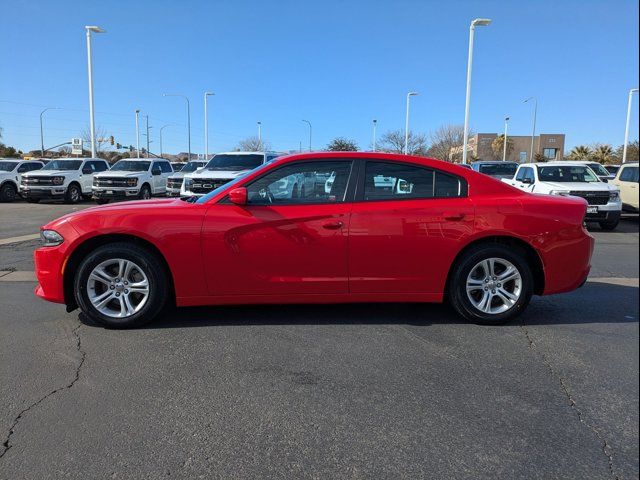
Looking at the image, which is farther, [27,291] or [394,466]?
[27,291]

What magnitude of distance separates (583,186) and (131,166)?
57.0 feet

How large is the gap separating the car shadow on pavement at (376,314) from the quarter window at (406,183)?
48.6 inches

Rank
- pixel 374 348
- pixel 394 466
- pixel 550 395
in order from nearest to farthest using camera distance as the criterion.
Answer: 1. pixel 394 466
2. pixel 550 395
3. pixel 374 348

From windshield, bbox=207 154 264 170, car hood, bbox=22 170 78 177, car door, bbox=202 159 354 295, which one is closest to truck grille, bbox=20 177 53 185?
car hood, bbox=22 170 78 177

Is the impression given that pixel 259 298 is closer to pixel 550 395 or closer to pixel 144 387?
pixel 144 387

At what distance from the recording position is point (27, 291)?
19.8 ft

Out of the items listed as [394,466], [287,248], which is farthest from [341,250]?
[394,466]

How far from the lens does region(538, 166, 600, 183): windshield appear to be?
1344 cm

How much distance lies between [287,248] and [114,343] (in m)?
1.69

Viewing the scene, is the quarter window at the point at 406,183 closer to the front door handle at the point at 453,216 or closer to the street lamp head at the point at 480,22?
the front door handle at the point at 453,216

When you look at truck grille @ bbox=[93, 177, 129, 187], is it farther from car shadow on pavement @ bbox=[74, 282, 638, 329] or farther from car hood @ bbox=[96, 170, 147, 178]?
car shadow on pavement @ bbox=[74, 282, 638, 329]

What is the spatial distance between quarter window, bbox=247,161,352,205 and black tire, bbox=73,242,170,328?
3.53 ft

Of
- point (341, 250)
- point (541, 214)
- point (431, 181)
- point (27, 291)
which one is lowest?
point (27, 291)

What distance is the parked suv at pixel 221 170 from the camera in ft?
47.0
